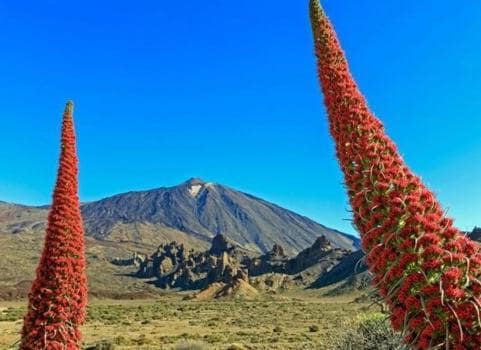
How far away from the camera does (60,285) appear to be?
3.40 m

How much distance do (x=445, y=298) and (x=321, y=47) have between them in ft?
5.53

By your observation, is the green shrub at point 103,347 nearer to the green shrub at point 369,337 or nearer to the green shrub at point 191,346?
the green shrub at point 191,346

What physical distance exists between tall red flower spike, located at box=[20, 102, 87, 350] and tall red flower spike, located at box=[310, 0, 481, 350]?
5.89 feet

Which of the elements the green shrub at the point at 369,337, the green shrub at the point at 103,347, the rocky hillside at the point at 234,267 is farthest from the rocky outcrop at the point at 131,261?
the green shrub at the point at 369,337

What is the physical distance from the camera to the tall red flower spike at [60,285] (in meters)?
3.35

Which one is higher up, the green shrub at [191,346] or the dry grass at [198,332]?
the dry grass at [198,332]

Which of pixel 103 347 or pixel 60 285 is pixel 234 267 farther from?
pixel 60 285

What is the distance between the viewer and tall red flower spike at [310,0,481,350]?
2.45 metres

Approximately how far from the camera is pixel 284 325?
40.0 meters

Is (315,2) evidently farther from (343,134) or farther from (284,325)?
(284,325)

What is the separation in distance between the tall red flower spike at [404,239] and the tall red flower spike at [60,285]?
1795 mm

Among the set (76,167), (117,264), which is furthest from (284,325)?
(117,264)

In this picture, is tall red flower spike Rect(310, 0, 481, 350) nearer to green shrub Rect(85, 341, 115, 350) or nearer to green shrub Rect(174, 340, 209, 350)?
green shrub Rect(174, 340, 209, 350)

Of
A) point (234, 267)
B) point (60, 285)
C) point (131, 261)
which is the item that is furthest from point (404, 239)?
point (131, 261)
